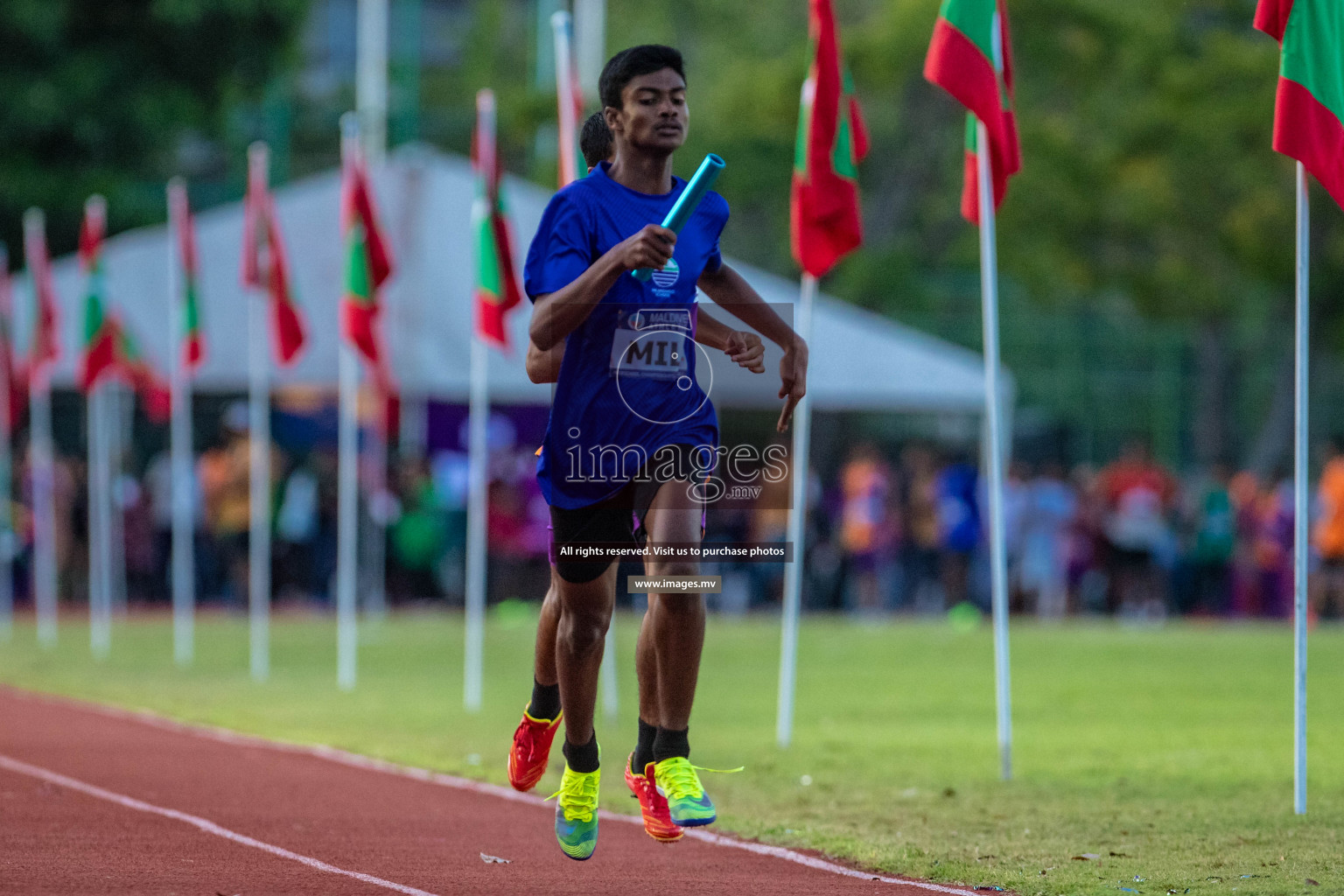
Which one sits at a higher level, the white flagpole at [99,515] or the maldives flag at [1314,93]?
the maldives flag at [1314,93]

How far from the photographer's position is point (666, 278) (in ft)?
22.0

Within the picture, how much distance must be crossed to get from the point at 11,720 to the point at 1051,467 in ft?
55.9

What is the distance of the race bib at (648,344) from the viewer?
6.76 meters

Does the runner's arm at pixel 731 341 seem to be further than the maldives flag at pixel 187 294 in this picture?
No

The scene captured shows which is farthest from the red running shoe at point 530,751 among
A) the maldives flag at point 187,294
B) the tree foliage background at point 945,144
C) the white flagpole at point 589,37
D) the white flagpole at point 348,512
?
the tree foliage background at point 945,144

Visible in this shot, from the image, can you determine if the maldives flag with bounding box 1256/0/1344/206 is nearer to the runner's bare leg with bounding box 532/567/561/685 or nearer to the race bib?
the race bib

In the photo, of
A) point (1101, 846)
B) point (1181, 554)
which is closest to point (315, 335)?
point (1181, 554)

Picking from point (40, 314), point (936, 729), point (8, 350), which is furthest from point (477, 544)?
point (8, 350)

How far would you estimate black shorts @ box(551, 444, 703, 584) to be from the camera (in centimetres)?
683

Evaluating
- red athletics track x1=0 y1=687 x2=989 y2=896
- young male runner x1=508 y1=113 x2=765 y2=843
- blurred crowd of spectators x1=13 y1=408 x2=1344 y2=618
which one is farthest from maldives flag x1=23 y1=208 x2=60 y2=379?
young male runner x1=508 y1=113 x2=765 y2=843

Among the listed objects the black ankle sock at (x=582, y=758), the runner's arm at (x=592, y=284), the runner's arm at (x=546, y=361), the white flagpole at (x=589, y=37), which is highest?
the white flagpole at (x=589, y=37)

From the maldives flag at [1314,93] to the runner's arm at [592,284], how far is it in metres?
4.27

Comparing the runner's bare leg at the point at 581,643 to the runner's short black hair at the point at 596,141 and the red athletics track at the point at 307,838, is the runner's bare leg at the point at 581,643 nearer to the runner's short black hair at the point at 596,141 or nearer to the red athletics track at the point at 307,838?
the red athletics track at the point at 307,838

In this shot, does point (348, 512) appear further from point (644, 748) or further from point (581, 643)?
point (581, 643)
